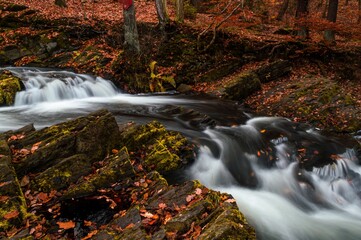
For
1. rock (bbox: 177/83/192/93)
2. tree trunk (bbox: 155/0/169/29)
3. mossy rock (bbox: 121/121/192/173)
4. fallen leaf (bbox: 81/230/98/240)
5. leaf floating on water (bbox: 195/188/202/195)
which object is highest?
tree trunk (bbox: 155/0/169/29)

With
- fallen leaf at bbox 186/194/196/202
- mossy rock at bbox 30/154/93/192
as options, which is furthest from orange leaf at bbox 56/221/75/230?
fallen leaf at bbox 186/194/196/202

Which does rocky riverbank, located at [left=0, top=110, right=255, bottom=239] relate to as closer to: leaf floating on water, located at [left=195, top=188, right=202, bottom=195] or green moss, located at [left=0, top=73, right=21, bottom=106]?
leaf floating on water, located at [left=195, top=188, right=202, bottom=195]

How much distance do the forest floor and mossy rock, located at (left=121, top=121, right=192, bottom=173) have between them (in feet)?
17.8

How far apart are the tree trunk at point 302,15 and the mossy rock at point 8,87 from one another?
11.6 m

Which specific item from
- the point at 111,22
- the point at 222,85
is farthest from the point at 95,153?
the point at 111,22

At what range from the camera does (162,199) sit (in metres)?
4.55

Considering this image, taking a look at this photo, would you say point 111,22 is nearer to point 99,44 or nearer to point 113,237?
point 99,44

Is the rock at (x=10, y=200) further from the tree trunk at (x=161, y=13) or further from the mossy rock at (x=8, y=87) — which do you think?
the tree trunk at (x=161, y=13)

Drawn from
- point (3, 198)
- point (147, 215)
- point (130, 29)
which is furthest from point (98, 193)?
point (130, 29)

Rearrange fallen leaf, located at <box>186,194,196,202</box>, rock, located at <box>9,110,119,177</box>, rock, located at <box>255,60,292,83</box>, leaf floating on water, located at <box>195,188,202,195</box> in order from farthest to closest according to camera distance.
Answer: rock, located at <box>255,60,292,83</box>, rock, located at <box>9,110,119,177</box>, leaf floating on water, located at <box>195,188,202,195</box>, fallen leaf, located at <box>186,194,196,202</box>

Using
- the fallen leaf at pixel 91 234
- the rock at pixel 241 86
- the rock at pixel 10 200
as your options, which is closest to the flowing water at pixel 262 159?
the rock at pixel 241 86

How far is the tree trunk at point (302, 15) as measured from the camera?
13580mm

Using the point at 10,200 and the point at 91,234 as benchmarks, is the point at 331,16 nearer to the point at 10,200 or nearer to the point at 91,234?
the point at 91,234

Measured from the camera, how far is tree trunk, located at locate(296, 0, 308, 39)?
44.6 ft
